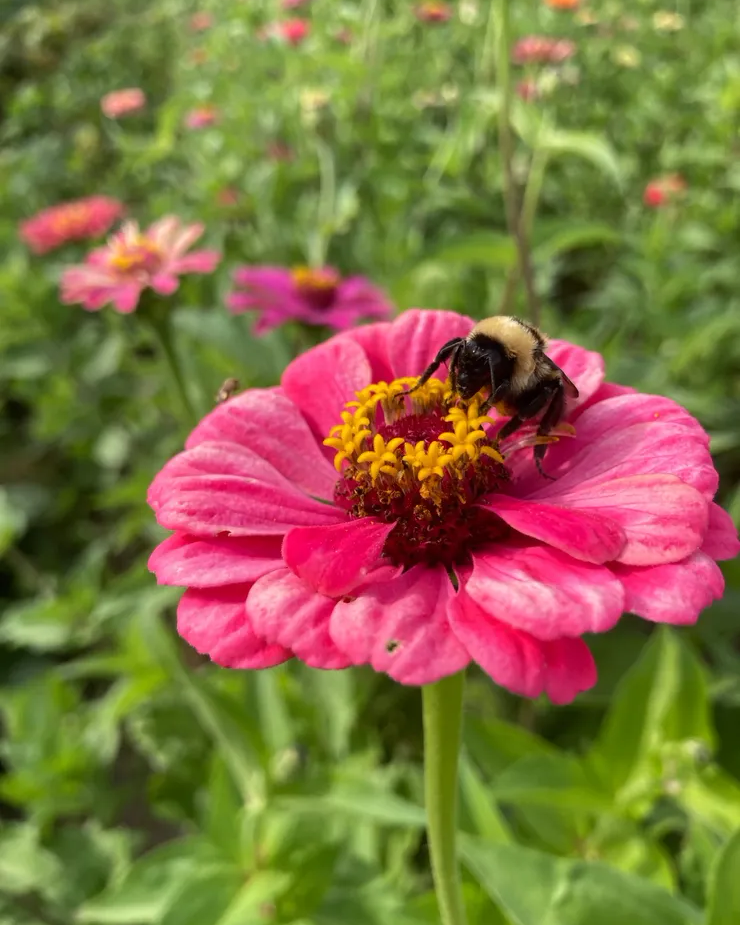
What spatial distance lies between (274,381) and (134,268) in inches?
12.1

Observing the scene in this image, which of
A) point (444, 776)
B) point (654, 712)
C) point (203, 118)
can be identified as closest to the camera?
point (444, 776)

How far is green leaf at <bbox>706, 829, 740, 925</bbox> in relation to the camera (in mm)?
594

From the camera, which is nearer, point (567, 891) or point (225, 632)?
point (225, 632)

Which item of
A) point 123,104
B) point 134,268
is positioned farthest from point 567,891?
point 123,104

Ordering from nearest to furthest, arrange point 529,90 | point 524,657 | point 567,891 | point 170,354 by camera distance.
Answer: point 524,657 → point 567,891 → point 170,354 → point 529,90

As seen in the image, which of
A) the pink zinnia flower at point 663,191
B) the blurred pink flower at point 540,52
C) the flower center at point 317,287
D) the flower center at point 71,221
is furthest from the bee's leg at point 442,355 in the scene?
the blurred pink flower at point 540,52

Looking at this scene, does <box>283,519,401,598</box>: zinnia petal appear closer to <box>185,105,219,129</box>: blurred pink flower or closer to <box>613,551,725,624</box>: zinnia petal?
<box>613,551,725,624</box>: zinnia petal

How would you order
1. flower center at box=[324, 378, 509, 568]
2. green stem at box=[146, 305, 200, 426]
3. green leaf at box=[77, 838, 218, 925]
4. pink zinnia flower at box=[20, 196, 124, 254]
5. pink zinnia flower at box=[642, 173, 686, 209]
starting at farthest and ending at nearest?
pink zinnia flower at box=[642, 173, 686, 209]
pink zinnia flower at box=[20, 196, 124, 254]
green stem at box=[146, 305, 200, 426]
green leaf at box=[77, 838, 218, 925]
flower center at box=[324, 378, 509, 568]

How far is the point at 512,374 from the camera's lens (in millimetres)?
574

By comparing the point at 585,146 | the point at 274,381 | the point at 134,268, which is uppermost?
the point at 585,146

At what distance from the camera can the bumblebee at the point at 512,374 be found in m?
0.56

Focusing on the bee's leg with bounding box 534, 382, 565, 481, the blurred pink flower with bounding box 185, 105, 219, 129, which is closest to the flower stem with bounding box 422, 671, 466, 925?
the bee's leg with bounding box 534, 382, 565, 481

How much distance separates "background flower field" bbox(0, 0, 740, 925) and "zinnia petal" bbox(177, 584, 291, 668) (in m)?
0.29

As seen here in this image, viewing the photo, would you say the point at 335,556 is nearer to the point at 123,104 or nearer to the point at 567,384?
the point at 567,384
